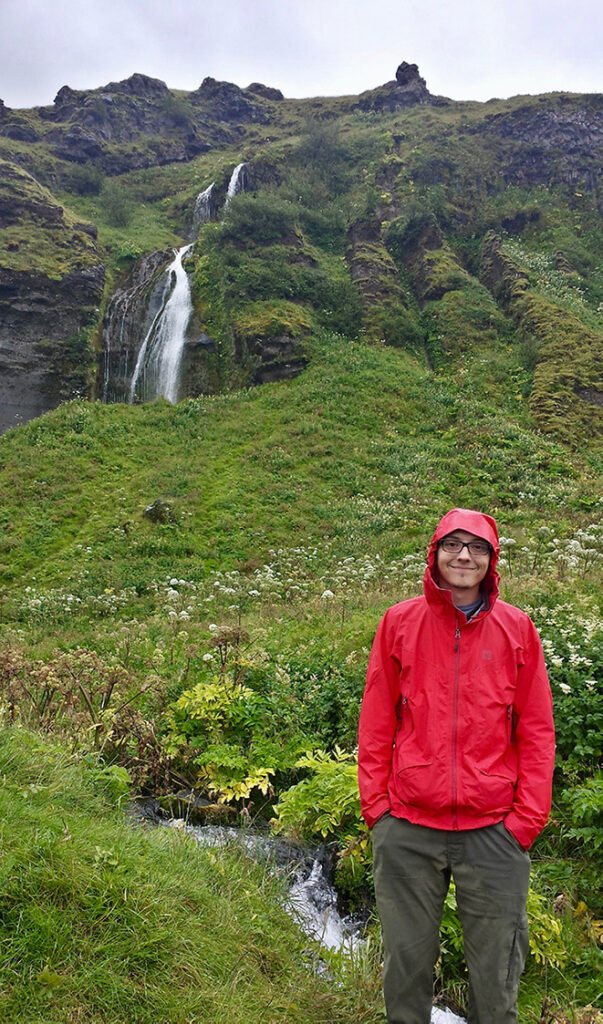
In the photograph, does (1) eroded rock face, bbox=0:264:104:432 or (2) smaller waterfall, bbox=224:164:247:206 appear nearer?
(1) eroded rock face, bbox=0:264:104:432

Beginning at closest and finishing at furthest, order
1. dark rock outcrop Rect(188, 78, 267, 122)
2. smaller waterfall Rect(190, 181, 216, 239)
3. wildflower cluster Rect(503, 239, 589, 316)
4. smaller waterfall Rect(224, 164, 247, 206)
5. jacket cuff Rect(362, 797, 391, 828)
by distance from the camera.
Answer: jacket cuff Rect(362, 797, 391, 828) → wildflower cluster Rect(503, 239, 589, 316) → smaller waterfall Rect(190, 181, 216, 239) → smaller waterfall Rect(224, 164, 247, 206) → dark rock outcrop Rect(188, 78, 267, 122)

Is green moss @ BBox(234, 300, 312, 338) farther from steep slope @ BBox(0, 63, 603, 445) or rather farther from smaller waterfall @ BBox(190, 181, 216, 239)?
smaller waterfall @ BBox(190, 181, 216, 239)

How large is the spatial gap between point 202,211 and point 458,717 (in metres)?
53.7

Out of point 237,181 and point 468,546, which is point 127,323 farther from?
point 468,546

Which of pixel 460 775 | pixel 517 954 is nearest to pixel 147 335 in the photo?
pixel 460 775

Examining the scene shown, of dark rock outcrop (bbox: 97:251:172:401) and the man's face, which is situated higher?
dark rock outcrop (bbox: 97:251:172:401)

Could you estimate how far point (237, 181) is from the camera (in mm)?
50531

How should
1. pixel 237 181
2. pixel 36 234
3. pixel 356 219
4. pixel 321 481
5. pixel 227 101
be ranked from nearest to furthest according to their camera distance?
pixel 321 481 < pixel 36 234 < pixel 356 219 < pixel 237 181 < pixel 227 101

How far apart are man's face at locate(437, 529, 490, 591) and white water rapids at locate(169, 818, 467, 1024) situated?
7.61 ft

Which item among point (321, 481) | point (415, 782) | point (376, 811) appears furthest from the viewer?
point (321, 481)

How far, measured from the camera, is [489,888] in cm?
265

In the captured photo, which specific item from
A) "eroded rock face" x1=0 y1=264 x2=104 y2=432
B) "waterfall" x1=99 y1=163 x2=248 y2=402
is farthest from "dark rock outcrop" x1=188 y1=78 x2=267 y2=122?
"eroded rock face" x1=0 y1=264 x2=104 y2=432

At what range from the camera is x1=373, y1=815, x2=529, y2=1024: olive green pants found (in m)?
2.64

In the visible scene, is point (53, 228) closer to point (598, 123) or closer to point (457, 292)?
point (457, 292)
